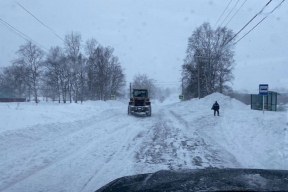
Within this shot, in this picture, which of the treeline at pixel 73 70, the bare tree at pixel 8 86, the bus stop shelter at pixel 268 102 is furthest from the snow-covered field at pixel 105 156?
the bare tree at pixel 8 86

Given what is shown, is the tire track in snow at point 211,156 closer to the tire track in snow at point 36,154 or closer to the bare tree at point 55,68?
the tire track in snow at point 36,154

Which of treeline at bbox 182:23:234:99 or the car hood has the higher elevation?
treeline at bbox 182:23:234:99

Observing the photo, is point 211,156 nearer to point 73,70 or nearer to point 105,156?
point 105,156

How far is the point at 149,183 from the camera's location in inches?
141

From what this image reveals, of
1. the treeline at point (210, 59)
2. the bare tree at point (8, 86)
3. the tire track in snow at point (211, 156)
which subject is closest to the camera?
the tire track in snow at point (211, 156)

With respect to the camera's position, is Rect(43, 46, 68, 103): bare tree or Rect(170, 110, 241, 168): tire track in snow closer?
Rect(170, 110, 241, 168): tire track in snow

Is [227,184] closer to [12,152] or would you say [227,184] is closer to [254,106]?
[12,152]

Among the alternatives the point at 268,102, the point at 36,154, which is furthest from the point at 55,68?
the point at 36,154

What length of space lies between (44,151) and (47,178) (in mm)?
3124

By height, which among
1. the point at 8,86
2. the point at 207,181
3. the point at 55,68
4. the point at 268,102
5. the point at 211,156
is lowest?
the point at 211,156

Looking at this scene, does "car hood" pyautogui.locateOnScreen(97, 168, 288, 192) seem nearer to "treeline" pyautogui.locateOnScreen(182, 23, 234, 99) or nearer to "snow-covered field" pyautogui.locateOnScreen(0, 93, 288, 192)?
"snow-covered field" pyautogui.locateOnScreen(0, 93, 288, 192)

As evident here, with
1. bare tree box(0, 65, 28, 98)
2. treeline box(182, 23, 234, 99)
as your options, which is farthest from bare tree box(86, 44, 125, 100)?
bare tree box(0, 65, 28, 98)

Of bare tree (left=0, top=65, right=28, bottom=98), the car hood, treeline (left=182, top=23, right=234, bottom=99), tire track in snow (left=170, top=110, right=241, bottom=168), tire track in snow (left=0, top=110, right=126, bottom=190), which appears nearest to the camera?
the car hood

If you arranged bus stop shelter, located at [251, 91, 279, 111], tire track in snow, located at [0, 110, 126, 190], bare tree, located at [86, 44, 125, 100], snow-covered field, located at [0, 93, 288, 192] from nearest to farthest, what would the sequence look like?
snow-covered field, located at [0, 93, 288, 192], tire track in snow, located at [0, 110, 126, 190], bus stop shelter, located at [251, 91, 279, 111], bare tree, located at [86, 44, 125, 100]
